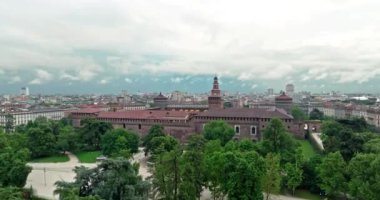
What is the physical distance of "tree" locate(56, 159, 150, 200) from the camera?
911 inches

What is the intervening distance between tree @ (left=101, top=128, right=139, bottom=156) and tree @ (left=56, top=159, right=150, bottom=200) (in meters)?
25.8

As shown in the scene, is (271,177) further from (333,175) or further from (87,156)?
(87,156)

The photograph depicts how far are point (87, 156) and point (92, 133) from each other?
17.3 ft

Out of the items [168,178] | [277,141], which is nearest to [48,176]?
[168,178]

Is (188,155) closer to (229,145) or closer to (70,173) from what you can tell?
(229,145)

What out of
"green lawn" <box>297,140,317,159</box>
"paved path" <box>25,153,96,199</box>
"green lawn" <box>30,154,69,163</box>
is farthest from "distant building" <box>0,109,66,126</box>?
"green lawn" <box>297,140,317,159</box>

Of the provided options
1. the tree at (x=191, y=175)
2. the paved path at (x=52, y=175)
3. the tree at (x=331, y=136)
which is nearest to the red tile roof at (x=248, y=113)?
the tree at (x=331, y=136)

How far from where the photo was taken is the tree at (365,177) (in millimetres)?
27062

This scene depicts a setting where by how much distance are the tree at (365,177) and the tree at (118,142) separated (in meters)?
28.1

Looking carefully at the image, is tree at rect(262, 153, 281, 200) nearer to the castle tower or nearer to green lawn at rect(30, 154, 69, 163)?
green lawn at rect(30, 154, 69, 163)

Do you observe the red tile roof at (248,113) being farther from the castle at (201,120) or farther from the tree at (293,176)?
the tree at (293,176)

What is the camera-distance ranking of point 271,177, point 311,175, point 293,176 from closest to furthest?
point 271,177 < point 293,176 < point 311,175

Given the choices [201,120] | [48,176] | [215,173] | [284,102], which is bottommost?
[48,176]

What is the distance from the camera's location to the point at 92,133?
193 feet
